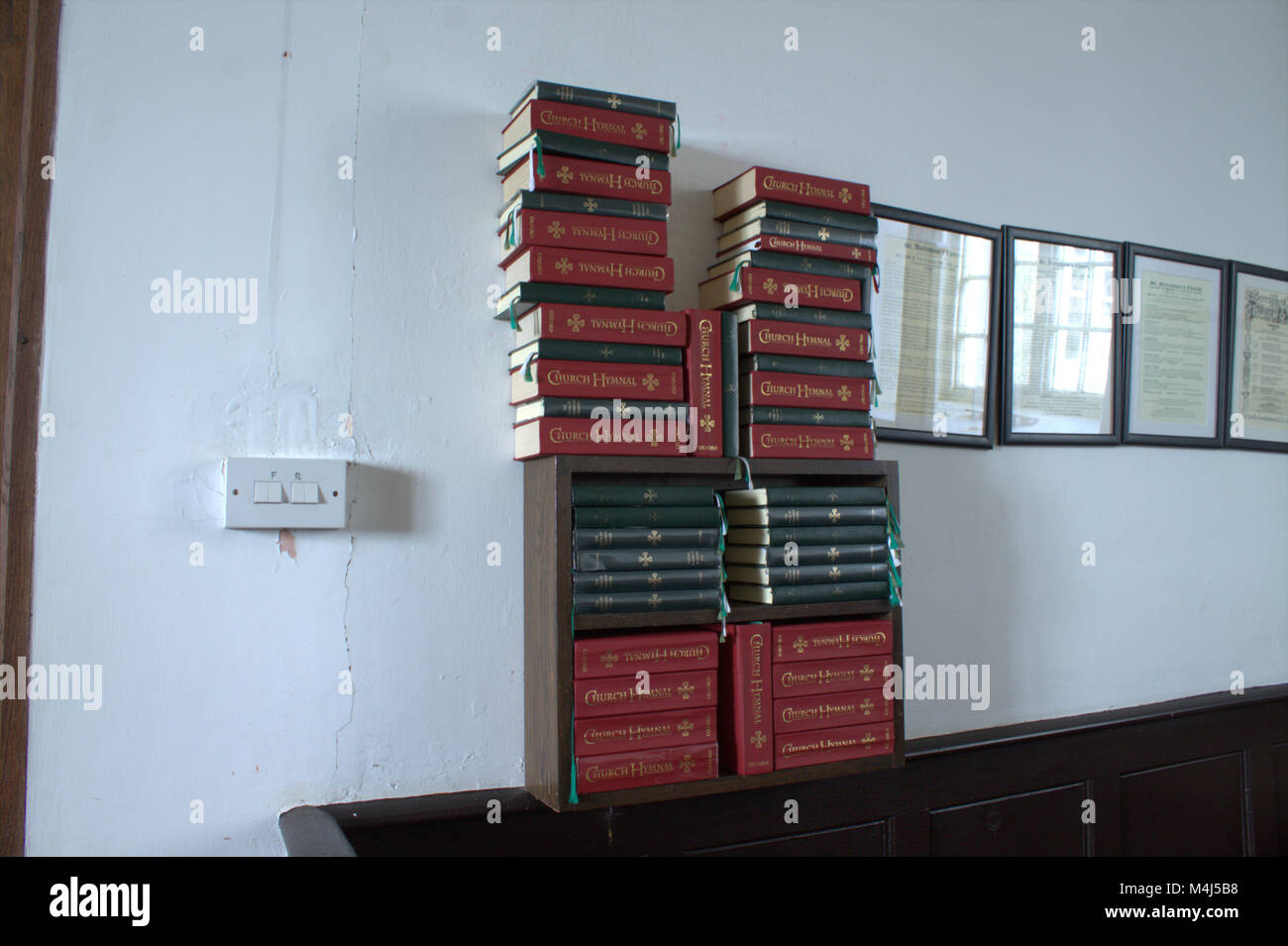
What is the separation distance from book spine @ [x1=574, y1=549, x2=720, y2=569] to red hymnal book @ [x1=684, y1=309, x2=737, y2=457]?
0.18 m

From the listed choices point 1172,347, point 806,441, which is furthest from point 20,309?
point 1172,347

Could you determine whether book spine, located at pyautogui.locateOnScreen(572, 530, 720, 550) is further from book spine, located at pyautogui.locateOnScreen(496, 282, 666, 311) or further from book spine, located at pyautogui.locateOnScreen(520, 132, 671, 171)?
book spine, located at pyautogui.locateOnScreen(520, 132, 671, 171)

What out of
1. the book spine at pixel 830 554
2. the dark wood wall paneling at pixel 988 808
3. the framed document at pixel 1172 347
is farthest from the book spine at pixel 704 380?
the framed document at pixel 1172 347

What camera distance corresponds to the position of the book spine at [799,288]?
1.75m

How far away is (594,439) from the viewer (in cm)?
159

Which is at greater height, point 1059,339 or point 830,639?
point 1059,339

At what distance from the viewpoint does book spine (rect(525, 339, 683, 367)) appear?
5.15 feet

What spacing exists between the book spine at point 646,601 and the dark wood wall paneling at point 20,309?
2.81 feet

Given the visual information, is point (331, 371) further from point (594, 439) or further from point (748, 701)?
point (748, 701)

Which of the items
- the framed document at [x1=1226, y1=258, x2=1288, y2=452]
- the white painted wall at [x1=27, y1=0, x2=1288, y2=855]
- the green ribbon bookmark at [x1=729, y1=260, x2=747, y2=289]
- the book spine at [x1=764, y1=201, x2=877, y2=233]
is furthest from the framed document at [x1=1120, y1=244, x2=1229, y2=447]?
the green ribbon bookmark at [x1=729, y1=260, x2=747, y2=289]

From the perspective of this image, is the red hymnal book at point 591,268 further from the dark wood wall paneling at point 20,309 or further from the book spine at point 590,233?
the dark wood wall paneling at point 20,309

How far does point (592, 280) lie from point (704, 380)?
271 mm

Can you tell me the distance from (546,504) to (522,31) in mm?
941
